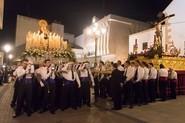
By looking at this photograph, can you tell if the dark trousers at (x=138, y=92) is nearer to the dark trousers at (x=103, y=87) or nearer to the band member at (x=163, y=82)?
the band member at (x=163, y=82)

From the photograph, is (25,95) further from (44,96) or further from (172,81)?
(172,81)

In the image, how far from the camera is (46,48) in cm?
1716

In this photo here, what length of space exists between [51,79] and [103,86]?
15.8 feet

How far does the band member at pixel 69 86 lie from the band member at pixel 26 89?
1.53 metres

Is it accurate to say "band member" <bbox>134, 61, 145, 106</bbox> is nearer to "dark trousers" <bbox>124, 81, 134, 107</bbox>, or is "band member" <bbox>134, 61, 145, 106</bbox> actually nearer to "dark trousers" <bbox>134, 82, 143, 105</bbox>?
"dark trousers" <bbox>134, 82, 143, 105</bbox>

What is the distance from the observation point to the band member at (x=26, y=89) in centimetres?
908

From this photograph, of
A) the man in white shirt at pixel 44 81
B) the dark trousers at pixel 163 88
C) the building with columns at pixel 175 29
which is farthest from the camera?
the building with columns at pixel 175 29

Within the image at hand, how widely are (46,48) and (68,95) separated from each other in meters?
7.22

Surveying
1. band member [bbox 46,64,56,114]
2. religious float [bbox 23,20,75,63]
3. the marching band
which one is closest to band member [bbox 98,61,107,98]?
the marching band

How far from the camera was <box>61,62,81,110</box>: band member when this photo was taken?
10.4 meters

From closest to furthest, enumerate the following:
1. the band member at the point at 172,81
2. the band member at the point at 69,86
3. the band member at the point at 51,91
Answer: the band member at the point at 51,91, the band member at the point at 69,86, the band member at the point at 172,81

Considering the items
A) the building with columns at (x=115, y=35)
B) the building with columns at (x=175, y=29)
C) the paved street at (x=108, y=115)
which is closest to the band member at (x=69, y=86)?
the paved street at (x=108, y=115)

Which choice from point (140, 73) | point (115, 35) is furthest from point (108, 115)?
point (115, 35)

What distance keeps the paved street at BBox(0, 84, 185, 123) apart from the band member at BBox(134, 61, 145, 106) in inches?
22.6
